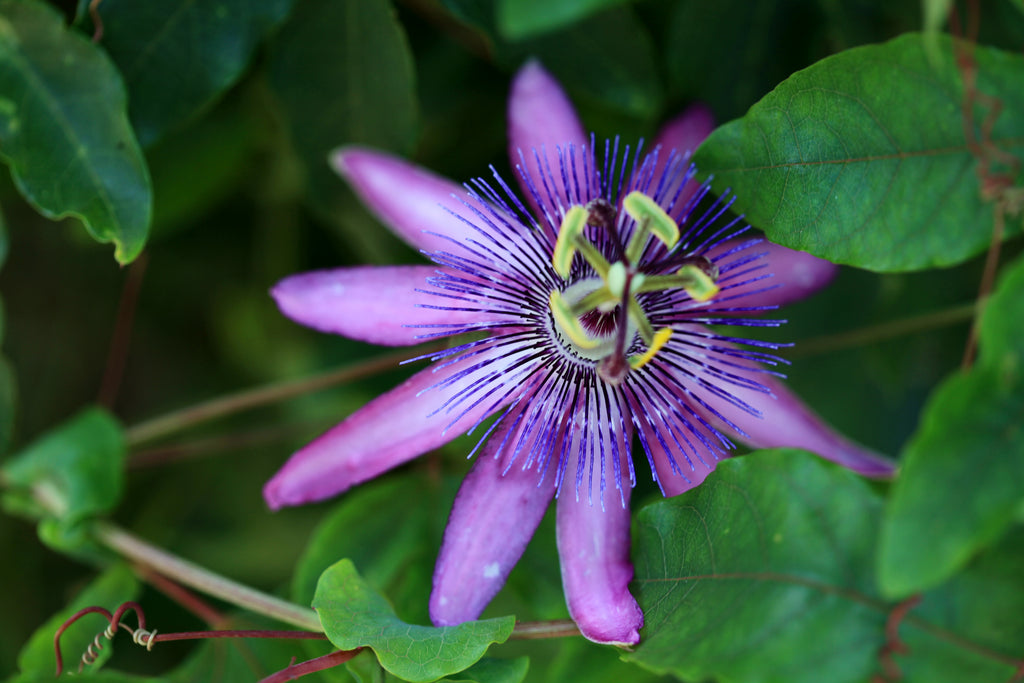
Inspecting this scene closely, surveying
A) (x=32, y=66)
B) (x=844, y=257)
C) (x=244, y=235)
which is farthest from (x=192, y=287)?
(x=844, y=257)

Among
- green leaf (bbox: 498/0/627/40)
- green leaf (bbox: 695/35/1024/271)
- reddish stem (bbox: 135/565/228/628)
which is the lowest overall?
reddish stem (bbox: 135/565/228/628)

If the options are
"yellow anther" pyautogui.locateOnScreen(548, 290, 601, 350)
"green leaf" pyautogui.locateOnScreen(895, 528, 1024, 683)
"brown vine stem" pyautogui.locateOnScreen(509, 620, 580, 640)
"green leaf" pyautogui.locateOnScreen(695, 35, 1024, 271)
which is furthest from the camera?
"yellow anther" pyautogui.locateOnScreen(548, 290, 601, 350)

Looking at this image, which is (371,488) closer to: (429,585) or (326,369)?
(429,585)

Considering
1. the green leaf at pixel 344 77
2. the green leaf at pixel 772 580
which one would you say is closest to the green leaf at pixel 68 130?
the green leaf at pixel 344 77

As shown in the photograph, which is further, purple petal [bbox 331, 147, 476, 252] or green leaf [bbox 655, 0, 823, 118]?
green leaf [bbox 655, 0, 823, 118]

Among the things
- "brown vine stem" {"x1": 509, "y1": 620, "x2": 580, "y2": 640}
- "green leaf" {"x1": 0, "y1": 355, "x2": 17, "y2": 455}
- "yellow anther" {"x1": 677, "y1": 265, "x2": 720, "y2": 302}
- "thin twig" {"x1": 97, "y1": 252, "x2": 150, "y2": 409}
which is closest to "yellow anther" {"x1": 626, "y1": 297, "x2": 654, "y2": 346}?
"yellow anther" {"x1": 677, "y1": 265, "x2": 720, "y2": 302}

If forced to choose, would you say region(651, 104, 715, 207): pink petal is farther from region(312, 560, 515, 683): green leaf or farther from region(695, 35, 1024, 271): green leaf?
region(312, 560, 515, 683): green leaf

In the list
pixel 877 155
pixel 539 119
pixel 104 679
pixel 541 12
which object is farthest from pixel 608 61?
pixel 104 679
